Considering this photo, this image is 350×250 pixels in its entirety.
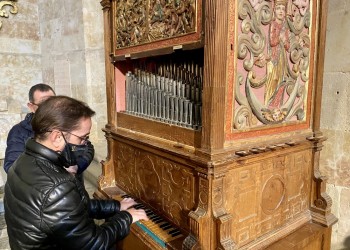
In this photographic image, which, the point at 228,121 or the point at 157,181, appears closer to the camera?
the point at 228,121

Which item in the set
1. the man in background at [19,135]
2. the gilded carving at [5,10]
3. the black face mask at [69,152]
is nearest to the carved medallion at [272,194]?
the black face mask at [69,152]

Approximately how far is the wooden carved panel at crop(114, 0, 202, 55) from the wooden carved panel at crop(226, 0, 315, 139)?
0.92ft

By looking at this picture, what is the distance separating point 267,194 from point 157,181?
31.0 inches

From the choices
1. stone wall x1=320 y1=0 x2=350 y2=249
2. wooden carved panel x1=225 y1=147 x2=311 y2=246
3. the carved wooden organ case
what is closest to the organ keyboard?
the carved wooden organ case

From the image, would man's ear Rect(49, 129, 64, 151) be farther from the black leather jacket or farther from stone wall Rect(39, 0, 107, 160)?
stone wall Rect(39, 0, 107, 160)

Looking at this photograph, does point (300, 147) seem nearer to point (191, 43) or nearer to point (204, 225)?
point (204, 225)

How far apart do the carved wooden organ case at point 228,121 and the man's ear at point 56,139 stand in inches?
29.3

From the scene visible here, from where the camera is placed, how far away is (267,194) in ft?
6.31

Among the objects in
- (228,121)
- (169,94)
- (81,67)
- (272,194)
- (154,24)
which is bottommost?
(272,194)

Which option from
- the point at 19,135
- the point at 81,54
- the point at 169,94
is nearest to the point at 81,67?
the point at 81,54

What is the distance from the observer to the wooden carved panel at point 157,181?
187 cm

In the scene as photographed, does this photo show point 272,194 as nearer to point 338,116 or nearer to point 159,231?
point 159,231

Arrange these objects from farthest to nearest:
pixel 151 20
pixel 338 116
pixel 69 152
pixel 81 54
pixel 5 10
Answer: pixel 5 10 → pixel 81 54 → pixel 338 116 → pixel 151 20 → pixel 69 152

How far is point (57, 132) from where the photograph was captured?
1330 millimetres
